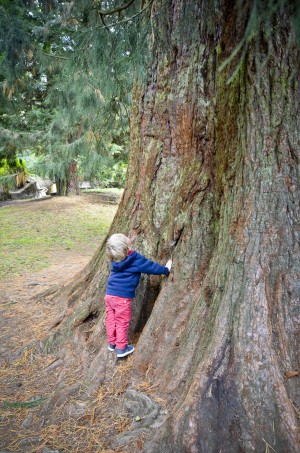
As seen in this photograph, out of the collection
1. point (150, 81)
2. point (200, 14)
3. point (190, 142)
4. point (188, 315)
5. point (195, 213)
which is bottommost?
point (188, 315)

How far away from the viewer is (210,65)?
11.7 ft

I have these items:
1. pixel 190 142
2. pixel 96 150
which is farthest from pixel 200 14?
pixel 96 150

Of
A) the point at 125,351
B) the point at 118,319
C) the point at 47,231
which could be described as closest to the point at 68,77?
the point at 118,319

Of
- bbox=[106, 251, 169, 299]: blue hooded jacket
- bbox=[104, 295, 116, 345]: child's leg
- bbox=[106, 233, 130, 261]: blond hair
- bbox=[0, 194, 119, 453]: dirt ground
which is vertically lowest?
bbox=[0, 194, 119, 453]: dirt ground

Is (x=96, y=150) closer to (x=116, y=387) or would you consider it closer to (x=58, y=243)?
(x=58, y=243)

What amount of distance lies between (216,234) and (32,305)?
344cm

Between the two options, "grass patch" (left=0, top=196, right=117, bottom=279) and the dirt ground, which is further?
"grass patch" (left=0, top=196, right=117, bottom=279)

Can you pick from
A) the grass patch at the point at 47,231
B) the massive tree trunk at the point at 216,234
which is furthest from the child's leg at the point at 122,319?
the grass patch at the point at 47,231

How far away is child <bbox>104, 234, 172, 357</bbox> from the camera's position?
Result: 3564 millimetres

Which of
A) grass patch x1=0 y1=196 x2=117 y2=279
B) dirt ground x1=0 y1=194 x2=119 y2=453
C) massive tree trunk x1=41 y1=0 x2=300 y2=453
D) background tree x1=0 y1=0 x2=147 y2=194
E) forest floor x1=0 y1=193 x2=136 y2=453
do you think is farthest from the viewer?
grass patch x1=0 y1=196 x2=117 y2=279

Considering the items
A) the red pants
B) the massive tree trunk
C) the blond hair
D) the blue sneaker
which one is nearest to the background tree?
the massive tree trunk

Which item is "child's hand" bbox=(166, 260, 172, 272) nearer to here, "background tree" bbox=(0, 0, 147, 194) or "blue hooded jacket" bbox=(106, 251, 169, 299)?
"blue hooded jacket" bbox=(106, 251, 169, 299)

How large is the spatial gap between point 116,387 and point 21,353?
149cm

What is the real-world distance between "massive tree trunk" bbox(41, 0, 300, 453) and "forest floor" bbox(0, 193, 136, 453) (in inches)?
21.3
